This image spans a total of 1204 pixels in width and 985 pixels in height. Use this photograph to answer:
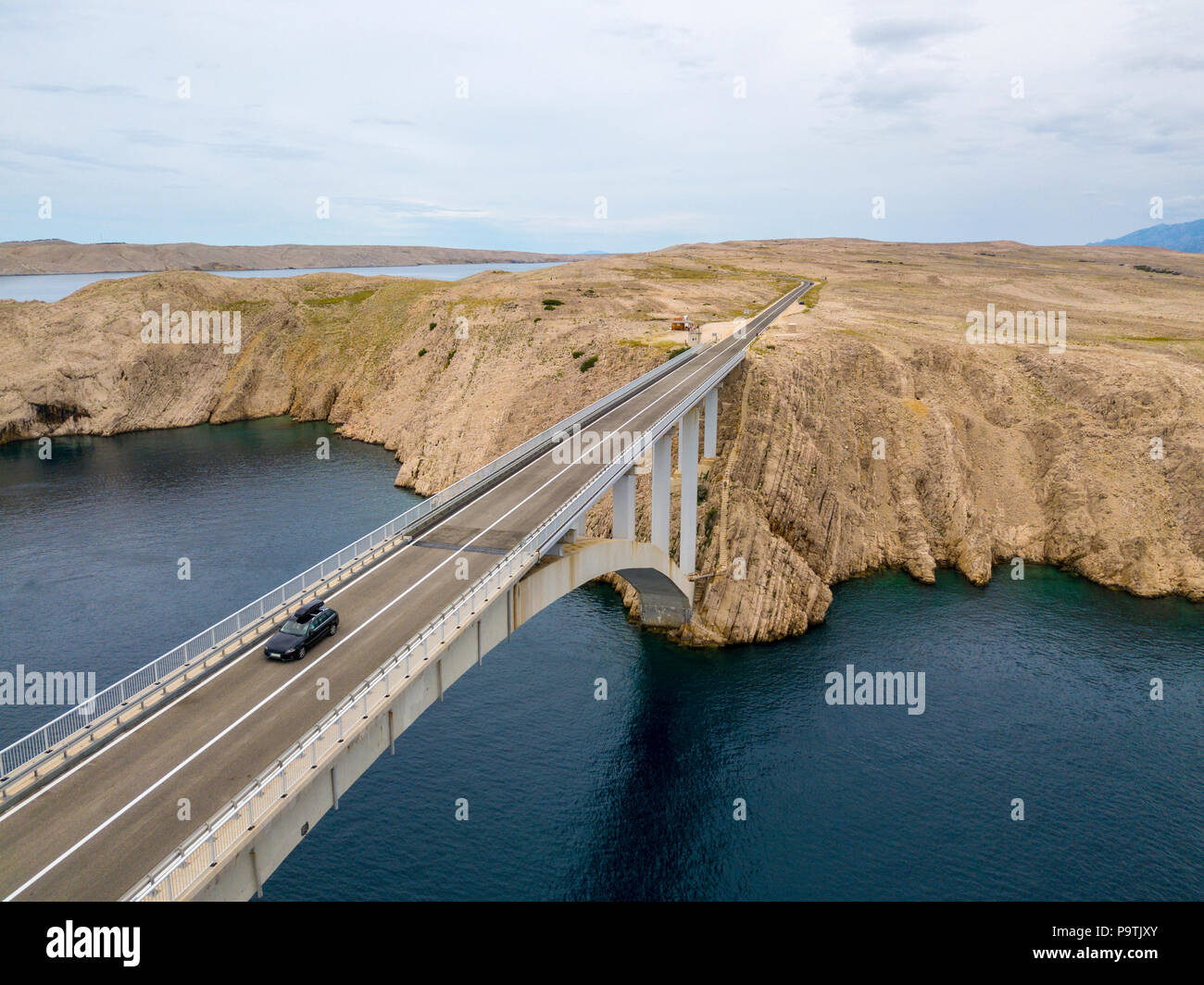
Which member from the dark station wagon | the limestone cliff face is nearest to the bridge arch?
the limestone cliff face

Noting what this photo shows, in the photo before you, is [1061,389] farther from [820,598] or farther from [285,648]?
[285,648]

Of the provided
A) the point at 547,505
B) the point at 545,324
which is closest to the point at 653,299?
the point at 545,324

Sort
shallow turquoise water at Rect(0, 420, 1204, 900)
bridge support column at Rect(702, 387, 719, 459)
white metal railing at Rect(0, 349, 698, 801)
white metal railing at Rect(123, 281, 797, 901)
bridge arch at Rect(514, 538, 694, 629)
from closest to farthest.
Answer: white metal railing at Rect(123, 281, 797, 901)
white metal railing at Rect(0, 349, 698, 801)
shallow turquoise water at Rect(0, 420, 1204, 900)
bridge arch at Rect(514, 538, 694, 629)
bridge support column at Rect(702, 387, 719, 459)

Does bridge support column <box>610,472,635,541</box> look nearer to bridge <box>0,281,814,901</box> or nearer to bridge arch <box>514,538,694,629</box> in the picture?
A: bridge <box>0,281,814,901</box>

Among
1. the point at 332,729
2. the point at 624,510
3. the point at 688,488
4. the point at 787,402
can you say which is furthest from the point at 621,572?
the point at 332,729

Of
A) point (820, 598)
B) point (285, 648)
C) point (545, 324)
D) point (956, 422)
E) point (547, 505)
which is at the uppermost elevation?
point (545, 324)

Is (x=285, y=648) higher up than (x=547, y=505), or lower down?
lower down

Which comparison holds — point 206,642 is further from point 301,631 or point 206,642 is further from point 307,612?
point 301,631
